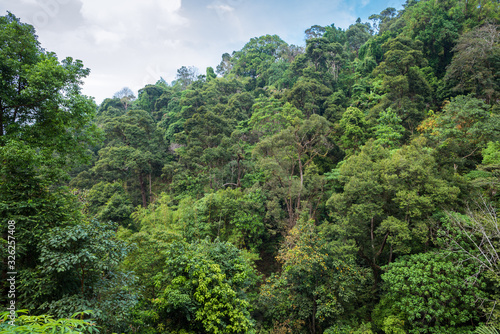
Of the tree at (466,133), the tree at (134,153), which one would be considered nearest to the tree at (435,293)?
the tree at (466,133)

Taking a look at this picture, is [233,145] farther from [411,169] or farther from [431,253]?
[431,253]

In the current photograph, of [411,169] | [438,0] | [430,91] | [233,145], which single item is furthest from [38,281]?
[438,0]

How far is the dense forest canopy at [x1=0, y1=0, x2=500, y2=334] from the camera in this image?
15.6ft

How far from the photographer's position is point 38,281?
4258 millimetres

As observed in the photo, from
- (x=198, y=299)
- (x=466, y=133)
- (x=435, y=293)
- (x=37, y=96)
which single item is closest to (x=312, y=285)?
(x=435, y=293)

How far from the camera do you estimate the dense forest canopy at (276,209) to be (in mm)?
4762

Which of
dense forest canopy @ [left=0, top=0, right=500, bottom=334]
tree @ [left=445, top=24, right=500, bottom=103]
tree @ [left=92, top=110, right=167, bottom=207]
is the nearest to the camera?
dense forest canopy @ [left=0, top=0, right=500, bottom=334]

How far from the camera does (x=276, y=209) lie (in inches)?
524

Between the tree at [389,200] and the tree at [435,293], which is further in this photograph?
the tree at [389,200]

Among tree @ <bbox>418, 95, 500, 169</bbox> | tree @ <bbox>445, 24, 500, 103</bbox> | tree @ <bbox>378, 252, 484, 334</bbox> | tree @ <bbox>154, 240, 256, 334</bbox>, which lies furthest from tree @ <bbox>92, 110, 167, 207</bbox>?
tree @ <bbox>445, 24, 500, 103</bbox>

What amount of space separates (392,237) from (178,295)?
7.63 m

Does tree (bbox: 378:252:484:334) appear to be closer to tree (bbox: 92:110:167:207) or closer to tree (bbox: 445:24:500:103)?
tree (bbox: 445:24:500:103)

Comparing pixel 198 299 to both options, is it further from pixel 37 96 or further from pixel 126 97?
pixel 126 97

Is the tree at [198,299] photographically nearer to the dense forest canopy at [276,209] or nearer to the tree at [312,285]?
the dense forest canopy at [276,209]
